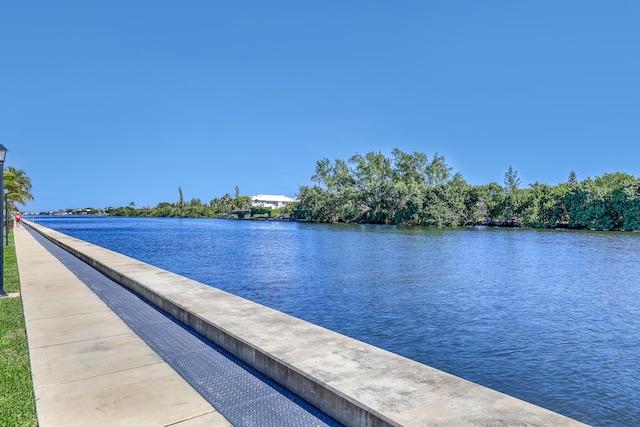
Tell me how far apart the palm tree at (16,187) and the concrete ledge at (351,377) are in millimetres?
30281

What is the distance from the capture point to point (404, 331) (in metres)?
7.49

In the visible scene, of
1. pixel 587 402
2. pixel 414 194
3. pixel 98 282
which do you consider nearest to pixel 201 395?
pixel 587 402

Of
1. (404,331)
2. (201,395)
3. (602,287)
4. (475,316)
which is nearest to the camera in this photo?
(201,395)

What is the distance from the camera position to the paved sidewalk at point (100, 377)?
10.6 ft

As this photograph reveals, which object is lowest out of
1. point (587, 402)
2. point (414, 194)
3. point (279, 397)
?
point (587, 402)

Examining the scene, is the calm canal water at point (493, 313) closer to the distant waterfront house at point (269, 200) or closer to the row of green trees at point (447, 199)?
the row of green trees at point (447, 199)

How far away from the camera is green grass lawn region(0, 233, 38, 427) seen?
328cm

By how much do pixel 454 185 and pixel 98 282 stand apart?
202 ft

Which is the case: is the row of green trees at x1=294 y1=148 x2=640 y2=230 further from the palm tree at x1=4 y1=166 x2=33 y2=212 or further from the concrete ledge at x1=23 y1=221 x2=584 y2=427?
the concrete ledge at x1=23 y1=221 x2=584 y2=427

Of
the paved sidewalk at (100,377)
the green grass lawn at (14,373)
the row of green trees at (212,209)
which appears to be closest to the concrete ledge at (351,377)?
the paved sidewalk at (100,377)

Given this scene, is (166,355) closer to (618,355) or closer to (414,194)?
(618,355)

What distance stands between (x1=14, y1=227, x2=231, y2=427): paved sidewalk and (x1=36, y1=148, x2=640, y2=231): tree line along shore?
2072 inches

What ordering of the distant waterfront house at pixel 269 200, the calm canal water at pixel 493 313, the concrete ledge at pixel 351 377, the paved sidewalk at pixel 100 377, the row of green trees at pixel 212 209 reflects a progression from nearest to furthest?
the concrete ledge at pixel 351 377
the paved sidewalk at pixel 100 377
the calm canal water at pixel 493 313
the row of green trees at pixel 212 209
the distant waterfront house at pixel 269 200

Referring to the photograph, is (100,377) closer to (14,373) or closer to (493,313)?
(14,373)
